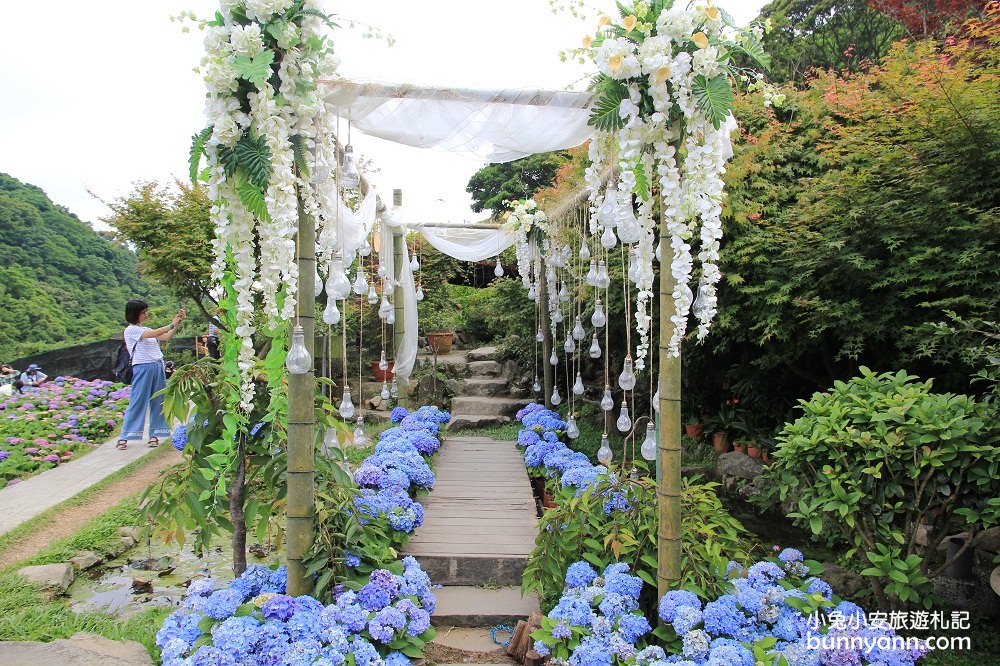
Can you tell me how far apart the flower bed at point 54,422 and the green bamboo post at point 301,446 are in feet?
14.3

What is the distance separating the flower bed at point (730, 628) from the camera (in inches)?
79.8

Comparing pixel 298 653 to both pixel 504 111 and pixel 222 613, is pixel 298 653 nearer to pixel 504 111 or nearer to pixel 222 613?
pixel 222 613

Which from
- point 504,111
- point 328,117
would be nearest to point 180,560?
point 328,117

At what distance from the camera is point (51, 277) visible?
1284cm

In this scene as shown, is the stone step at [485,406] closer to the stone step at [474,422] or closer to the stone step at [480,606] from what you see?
the stone step at [474,422]

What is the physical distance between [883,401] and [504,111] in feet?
6.94

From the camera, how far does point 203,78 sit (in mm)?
2100

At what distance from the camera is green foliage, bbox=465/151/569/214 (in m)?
15.2

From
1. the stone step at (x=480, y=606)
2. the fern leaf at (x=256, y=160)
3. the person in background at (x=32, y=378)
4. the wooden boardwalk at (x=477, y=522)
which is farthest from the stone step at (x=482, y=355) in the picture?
the fern leaf at (x=256, y=160)

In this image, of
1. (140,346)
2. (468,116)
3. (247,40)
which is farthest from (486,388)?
(247,40)

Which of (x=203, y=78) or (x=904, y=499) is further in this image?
(x=904, y=499)

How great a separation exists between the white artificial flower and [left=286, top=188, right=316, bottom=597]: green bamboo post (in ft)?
1.80

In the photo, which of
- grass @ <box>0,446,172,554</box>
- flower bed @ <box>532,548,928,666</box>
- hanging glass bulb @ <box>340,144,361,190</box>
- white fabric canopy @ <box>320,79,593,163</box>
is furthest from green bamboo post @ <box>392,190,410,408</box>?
flower bed @ <box>532,548,928,666</box>

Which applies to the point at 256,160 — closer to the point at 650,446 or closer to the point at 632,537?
the point at 650,446
